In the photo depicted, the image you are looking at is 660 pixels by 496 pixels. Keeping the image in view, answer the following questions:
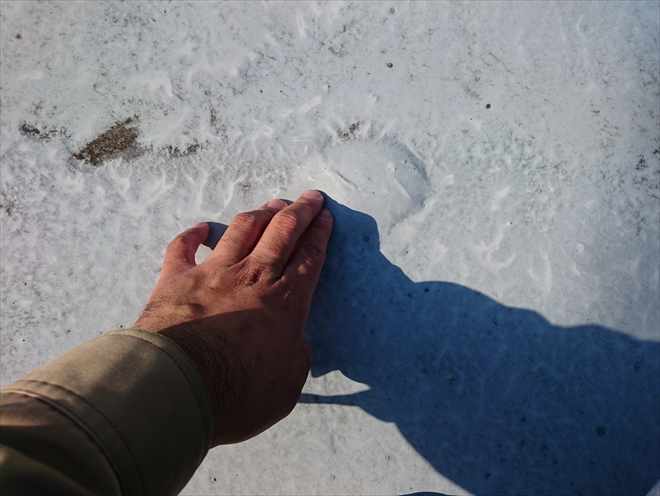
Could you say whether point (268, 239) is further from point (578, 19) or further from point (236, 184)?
point (578, 19)

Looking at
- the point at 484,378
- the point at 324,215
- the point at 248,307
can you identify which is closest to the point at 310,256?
the point at 324,215

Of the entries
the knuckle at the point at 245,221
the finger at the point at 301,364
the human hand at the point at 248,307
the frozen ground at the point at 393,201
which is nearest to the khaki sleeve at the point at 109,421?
the human hand at the point at 248,307

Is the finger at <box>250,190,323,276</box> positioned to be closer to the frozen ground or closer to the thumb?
the frozen ground

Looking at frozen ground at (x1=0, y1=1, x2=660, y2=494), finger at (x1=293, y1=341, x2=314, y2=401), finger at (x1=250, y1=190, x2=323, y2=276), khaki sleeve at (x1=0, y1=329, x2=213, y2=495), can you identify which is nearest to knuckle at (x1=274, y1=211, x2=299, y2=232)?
finger at (x1=250, y1=190, x2=323, y2=276)

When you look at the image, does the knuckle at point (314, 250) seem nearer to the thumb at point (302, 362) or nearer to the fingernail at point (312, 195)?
the fingernail at point (312, 195)

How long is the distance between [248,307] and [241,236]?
22 centimetres

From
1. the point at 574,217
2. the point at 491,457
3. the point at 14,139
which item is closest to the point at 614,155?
the point at 574,217

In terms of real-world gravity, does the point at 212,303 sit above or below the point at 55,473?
below

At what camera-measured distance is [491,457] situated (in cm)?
Answer: 130

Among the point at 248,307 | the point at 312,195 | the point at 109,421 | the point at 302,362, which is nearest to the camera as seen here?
the point at 109,421

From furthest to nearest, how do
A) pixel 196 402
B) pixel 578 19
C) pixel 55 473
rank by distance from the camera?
pixel 578 19, pixel 196 402, pixel 55 473

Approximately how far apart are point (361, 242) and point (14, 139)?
1.07 meters

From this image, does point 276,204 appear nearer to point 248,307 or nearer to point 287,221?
point 287,221

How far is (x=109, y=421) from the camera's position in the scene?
2.20 feet
